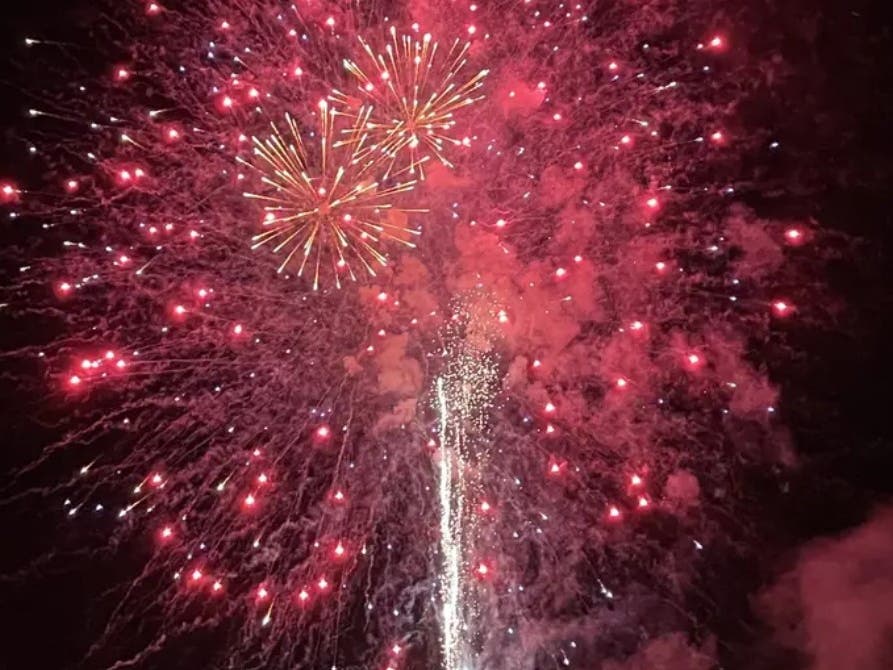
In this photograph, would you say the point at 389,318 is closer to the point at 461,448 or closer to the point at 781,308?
the point at 461,448

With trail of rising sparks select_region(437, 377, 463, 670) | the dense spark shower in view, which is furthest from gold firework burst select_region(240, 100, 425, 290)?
trail of rising sparks select_region(437, 377, 463, 670)

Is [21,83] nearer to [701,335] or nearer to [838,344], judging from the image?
[701,335]

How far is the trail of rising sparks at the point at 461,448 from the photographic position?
→ 666 centimetres

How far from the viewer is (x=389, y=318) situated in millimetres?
6695

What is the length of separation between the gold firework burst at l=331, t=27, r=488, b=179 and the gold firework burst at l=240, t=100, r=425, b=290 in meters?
0.12

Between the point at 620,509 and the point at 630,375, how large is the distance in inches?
36.9

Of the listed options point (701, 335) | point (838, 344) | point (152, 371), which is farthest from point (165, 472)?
point (838, 344)

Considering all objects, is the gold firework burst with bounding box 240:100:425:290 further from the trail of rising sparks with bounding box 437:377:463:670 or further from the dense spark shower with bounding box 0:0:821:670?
the trail of rising sparks with bounding box 437:377:463:670

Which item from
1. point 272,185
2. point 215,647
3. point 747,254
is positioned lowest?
point 215,647

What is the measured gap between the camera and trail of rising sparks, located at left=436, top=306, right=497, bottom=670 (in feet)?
21.9

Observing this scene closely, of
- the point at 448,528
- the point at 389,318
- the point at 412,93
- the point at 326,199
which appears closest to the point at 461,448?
the point at 448,528

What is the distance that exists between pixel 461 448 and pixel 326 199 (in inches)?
78.3

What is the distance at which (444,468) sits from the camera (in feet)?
21.9

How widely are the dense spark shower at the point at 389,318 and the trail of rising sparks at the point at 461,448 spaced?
0.9 inches
